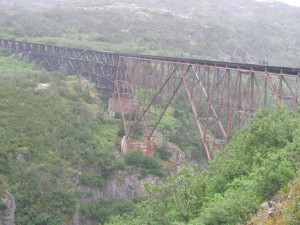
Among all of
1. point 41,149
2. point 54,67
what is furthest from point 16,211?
point 54,67

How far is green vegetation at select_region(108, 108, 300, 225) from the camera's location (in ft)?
50.0

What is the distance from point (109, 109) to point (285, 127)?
3579 cm

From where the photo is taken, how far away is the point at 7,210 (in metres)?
30.5

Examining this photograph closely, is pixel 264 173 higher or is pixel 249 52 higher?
pixel 264 173

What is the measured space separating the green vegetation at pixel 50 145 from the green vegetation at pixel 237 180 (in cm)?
1418

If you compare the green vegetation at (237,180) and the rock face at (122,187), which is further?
the rock face at (122,187)

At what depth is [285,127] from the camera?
1897 centimetres

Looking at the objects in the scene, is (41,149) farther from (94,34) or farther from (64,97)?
(94,34)

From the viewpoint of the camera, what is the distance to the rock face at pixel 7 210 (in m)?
30.2

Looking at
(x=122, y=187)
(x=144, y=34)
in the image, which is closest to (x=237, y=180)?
(x=122, y=187)

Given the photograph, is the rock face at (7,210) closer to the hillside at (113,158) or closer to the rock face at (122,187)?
the hillside at (113,158)

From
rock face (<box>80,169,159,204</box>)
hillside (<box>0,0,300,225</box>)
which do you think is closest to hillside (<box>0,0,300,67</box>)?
hillside (<box>0,0,300,225</box>)

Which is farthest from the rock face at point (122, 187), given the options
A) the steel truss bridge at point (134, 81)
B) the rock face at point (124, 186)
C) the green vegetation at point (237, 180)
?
the green vegetation at point (237, 180)

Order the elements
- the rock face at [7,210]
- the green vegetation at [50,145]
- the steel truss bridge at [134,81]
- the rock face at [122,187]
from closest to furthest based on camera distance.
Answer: the rock face at [7,210]
the green vegetation at [50,145]
the steel truss bridge at [134,81]
the rock face at [122,187]
